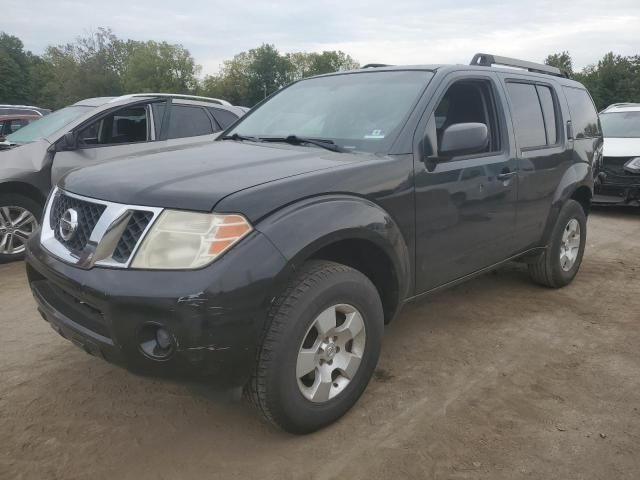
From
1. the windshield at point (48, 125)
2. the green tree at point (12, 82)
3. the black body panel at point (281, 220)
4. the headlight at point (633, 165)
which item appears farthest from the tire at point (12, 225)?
the green tree at point (12, 82)

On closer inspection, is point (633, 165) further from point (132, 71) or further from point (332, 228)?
point (132, 71)

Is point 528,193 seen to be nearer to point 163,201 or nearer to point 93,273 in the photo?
point 163,201

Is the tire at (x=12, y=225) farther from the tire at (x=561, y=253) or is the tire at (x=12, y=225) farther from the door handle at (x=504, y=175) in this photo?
the tire at (x=561, y=253)

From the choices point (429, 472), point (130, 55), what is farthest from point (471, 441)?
point (130, 55)

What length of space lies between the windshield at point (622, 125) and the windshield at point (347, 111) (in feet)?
24.8

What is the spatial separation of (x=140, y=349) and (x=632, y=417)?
247 cm

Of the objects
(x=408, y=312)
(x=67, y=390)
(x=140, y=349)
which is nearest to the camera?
(x=140, y=349)

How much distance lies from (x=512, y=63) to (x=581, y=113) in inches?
35.9

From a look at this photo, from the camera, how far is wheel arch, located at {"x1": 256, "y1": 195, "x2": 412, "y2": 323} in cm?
227

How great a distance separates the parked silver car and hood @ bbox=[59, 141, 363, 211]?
217 cm

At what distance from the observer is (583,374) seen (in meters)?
3.21

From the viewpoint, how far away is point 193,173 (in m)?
2.49

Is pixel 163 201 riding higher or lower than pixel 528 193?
higher

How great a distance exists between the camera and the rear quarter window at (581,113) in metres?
4.63
